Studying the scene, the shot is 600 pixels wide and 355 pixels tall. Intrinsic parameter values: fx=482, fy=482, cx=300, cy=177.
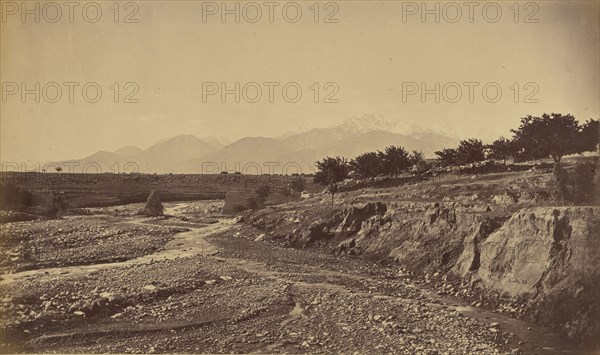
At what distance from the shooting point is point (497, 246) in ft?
82.1

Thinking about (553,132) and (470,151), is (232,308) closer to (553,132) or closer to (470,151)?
(553,132)

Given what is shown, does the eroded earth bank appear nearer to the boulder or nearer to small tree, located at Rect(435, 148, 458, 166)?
the boulder

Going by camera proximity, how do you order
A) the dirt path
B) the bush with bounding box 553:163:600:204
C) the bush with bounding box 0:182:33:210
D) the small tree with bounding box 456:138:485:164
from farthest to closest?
the small tree with bounding box 456:138:485:164 < the bush with bounding box 0:182:33:210 < the bush with bounding box 553:163:600:204 < the dirt path

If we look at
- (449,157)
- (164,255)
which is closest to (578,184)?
(164,255)

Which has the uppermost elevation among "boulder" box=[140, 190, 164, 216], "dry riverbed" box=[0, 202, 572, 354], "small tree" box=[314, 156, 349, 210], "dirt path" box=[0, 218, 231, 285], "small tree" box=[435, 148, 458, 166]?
"small tree" box=[435, 148, 458, 166]

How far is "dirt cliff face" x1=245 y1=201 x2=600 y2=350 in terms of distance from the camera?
63.7ft

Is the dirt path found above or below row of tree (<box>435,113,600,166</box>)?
below

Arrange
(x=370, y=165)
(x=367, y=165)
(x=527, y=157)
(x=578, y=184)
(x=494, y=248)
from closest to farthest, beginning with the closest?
(x=494, y=248), (x=578, y=184), (x=527, y=157), (x=370, y=165), (x=367, y=165)

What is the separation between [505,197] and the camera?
3694cm

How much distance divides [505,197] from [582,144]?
14376mm

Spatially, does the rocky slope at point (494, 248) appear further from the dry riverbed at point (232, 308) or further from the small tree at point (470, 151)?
the small tree at point (470, 151)

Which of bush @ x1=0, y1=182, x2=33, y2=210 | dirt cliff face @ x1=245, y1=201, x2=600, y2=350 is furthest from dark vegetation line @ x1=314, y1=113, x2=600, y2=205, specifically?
bush @ x1=0, y1=182, x2=33, y2=210

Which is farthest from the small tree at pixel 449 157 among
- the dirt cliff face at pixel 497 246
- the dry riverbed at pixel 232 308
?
the dry riverbed at pixel 232 308

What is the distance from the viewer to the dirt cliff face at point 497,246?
63.7 feet
